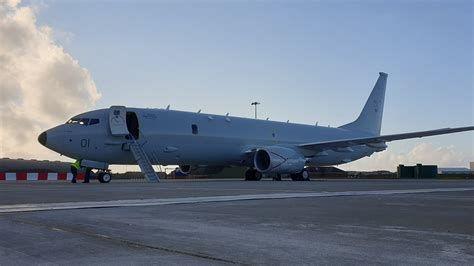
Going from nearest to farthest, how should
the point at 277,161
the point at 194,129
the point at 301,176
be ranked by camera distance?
the point at 194,129 < the point at 277,161 < the point at 301,176

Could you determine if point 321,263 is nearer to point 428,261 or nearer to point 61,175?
point 428,261

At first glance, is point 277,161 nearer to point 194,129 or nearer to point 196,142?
point 196,142

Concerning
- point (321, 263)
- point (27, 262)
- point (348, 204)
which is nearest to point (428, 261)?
point (321, 263)

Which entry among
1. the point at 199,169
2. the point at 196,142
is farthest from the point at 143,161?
the point at 199,169

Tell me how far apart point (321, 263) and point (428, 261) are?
0.93 metres

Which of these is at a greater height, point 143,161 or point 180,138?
point 180,138

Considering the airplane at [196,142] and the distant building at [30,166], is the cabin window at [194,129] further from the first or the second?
the distant building at [30,166]

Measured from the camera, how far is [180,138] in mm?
27625

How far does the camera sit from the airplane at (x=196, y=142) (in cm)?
2494

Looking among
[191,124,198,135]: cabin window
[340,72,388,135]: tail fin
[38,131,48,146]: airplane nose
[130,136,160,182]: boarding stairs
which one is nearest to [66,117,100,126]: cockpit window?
[38,131,48,146]: airplane nose

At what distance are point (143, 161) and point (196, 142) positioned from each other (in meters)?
3.86

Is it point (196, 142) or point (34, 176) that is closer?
point (196, 142)

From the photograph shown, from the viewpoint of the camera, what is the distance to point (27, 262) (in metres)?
4.52

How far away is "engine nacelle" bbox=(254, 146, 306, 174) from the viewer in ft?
95.9
